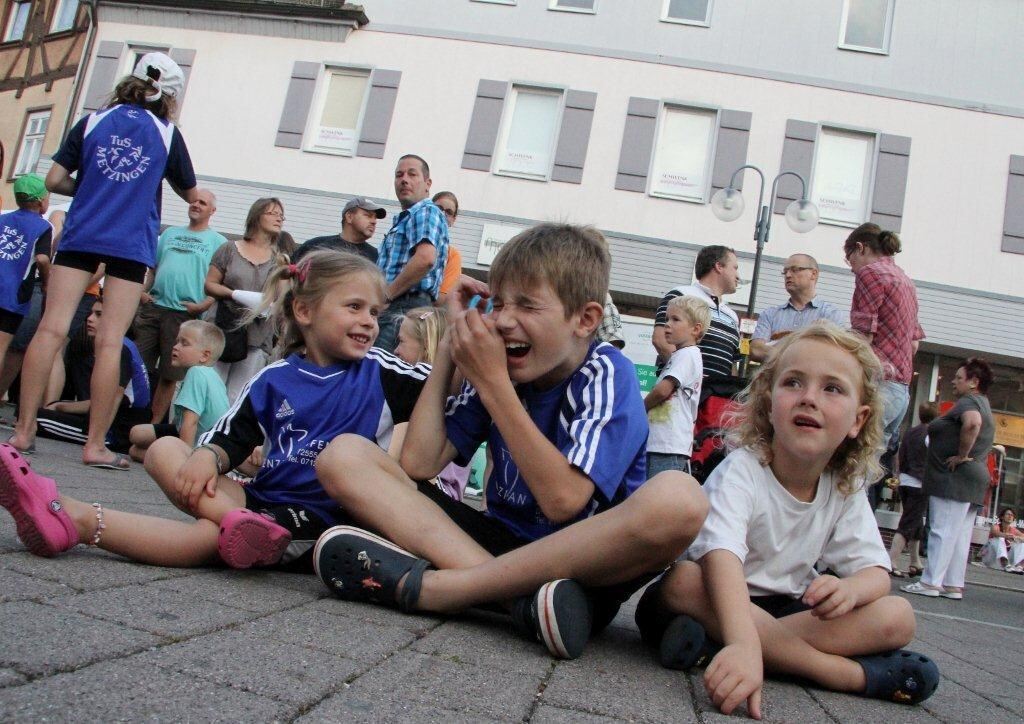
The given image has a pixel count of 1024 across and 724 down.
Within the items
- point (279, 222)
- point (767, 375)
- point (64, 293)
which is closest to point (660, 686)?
point (767, 375)

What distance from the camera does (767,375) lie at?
2.53m

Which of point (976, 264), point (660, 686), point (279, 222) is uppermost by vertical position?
point (976, 264)

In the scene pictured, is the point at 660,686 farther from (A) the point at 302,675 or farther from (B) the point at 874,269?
(B) the point at 874,269

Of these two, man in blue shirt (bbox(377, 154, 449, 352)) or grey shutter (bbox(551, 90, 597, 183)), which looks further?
grey shutter (bbox(551, 90, 597, 183))

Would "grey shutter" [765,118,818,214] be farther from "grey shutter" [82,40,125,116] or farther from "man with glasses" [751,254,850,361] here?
"grey shutter" [82,40,125,116]

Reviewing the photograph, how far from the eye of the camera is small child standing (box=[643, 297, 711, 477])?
492 cm

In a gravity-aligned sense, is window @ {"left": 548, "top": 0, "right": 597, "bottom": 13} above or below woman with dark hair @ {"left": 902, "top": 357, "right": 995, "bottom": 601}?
above

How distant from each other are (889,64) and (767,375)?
1459cm

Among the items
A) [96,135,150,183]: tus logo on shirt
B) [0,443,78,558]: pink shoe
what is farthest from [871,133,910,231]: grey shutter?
[0,443,78,558]: pink shoe

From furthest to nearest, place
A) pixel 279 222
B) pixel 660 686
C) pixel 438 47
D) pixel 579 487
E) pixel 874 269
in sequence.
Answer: pixel 438 47, pixel 279 222, pixel 874 269, pixel 579 487, pixel 660 686

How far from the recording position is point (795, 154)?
1481 cm

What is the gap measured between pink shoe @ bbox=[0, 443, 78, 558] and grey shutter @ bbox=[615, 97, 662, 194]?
44.6 ft

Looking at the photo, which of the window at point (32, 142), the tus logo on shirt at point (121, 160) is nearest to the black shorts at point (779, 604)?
the tus logo on shirt at point (121, 160)

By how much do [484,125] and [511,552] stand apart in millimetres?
13987
